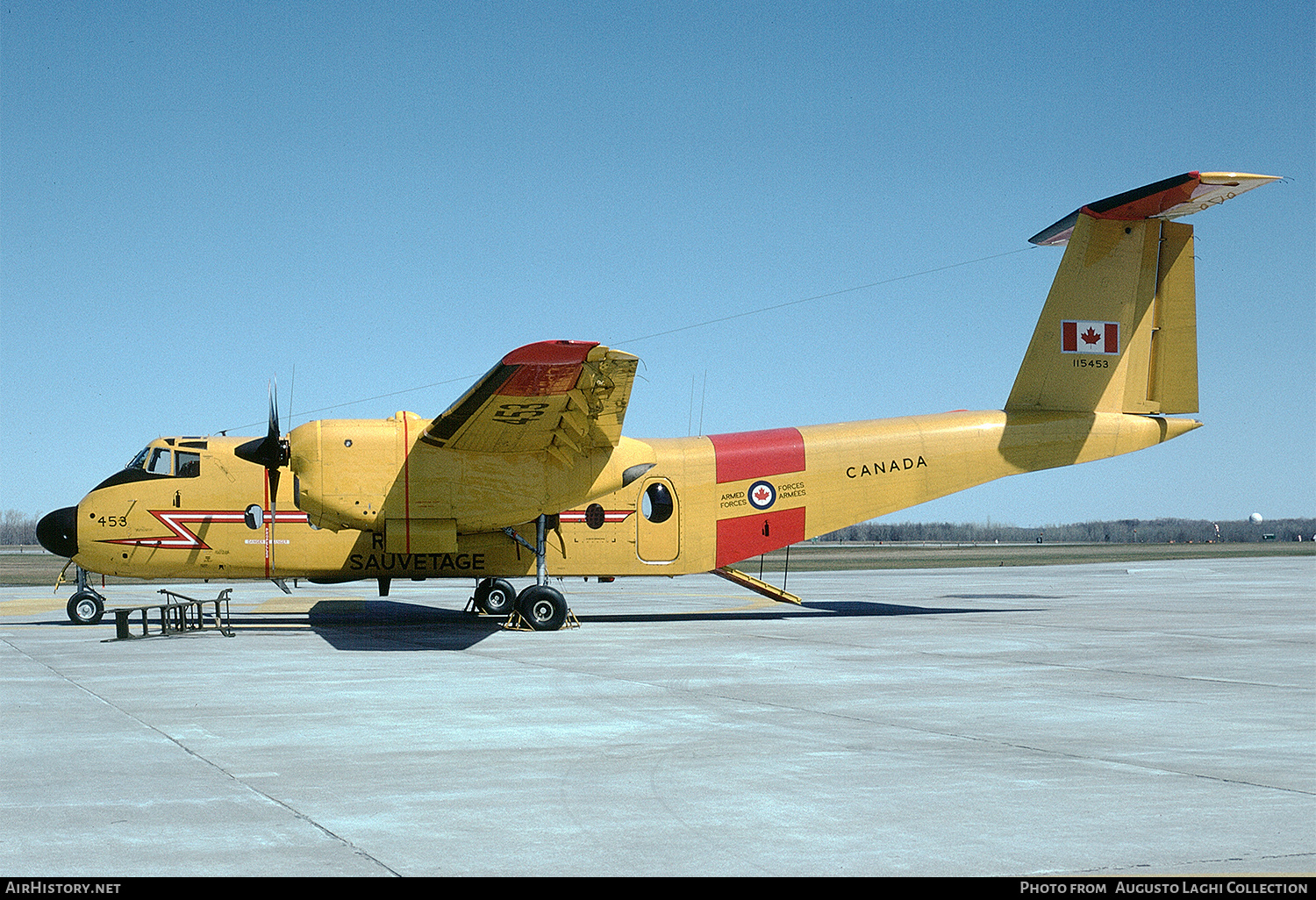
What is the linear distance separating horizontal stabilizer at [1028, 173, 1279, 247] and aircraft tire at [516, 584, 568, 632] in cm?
1254

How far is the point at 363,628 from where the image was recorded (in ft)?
64.7

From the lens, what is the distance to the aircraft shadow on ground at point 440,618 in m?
17.3

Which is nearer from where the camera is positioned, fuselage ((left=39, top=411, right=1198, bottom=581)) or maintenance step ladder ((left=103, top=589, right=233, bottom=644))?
maintenance step ladder ((left=103, top=589, right=233, bottom=644))

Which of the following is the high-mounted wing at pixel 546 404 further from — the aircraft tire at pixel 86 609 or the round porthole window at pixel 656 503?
the aircraft tire at pixel 86 609

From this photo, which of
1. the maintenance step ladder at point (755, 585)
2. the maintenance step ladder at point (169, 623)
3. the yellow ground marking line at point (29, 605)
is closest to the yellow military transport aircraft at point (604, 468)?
the maintenance step ladder at point (755, 585)

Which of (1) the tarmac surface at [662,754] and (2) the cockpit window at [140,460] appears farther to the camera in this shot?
(2) the cockpit window at [140,460]

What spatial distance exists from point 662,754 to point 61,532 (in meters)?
15.4

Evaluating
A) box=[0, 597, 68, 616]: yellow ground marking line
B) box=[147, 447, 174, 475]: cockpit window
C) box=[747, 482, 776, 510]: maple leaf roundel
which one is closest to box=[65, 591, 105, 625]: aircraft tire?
box=[147, 447, 174, 475]: cockpit window

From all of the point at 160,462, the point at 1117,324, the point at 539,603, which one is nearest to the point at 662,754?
the point at 539,603

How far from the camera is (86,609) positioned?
20578 millimetres

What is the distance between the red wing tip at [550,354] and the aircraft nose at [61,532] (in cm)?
966

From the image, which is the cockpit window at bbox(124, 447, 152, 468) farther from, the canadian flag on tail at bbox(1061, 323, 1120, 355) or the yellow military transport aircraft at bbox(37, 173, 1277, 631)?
the canadian flag on tail at bbox(1061, 323, 1120, 355)

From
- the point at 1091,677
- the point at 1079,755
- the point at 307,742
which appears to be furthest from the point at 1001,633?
the point at 307,742

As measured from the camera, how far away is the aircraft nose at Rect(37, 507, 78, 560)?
1941 cm
